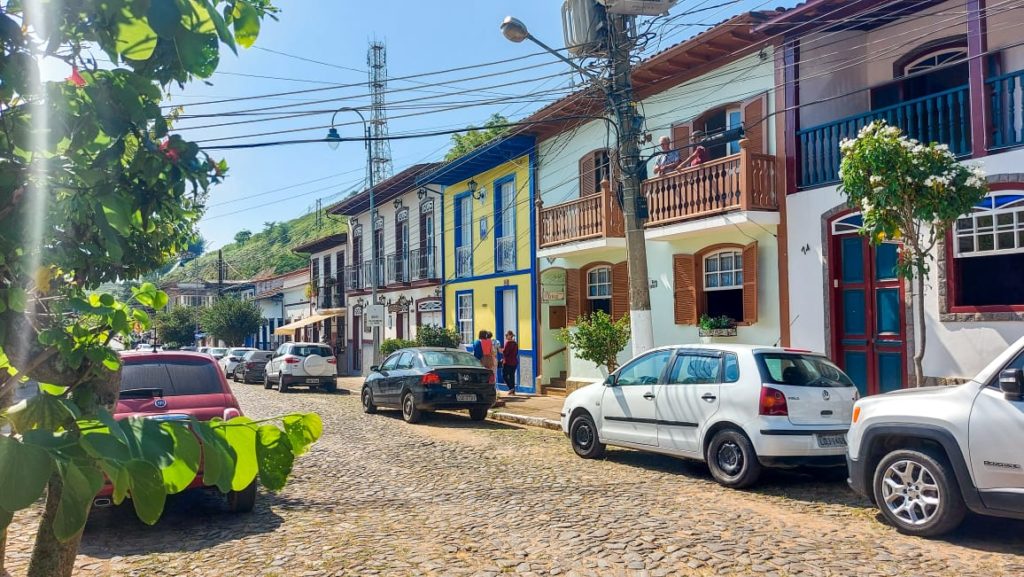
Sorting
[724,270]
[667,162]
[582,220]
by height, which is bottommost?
[724,270]

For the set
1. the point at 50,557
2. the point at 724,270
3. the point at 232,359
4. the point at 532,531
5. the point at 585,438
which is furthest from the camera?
the point at 232,359

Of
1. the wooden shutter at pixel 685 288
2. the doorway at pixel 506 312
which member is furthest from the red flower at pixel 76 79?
the doorway at pixel 506 312

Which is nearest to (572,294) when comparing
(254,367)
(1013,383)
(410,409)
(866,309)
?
(410,409)

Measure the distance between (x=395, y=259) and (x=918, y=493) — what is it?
25616 millimetres

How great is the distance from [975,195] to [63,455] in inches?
384

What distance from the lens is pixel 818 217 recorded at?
13102 millimetres

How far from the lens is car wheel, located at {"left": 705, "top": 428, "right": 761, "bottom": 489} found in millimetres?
8297

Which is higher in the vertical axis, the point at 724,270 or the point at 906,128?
the point at 906,128

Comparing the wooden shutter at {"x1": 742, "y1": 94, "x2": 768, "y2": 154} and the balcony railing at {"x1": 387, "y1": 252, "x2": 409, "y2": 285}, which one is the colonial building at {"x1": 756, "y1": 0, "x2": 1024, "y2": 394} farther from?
the balcony railing at {"x1": 387, "y1": 252, "x2": 409, "y2": 285}

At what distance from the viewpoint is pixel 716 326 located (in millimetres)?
14672

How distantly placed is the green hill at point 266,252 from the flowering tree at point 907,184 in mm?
81487

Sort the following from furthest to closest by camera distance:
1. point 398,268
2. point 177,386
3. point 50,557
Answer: point 398,268 < point 177,386 < point 50,557

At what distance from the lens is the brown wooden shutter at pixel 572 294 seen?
1945 cm

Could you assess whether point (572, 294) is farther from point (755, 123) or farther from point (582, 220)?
point (755, 123)
